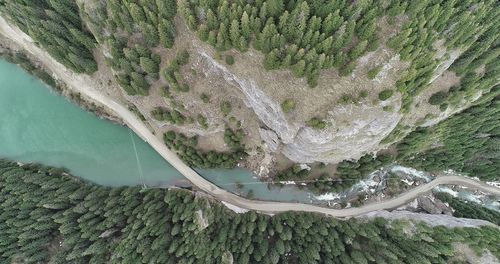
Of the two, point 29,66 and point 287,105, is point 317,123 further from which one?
point 29,66

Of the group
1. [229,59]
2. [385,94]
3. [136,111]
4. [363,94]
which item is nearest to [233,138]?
[229,59]

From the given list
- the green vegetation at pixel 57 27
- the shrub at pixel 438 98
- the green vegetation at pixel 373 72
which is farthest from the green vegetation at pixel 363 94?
the green vegetation at pixel 57 27

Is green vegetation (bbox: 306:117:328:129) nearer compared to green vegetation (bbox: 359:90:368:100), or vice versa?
green vegetation (bbox: 359:90:368:100)

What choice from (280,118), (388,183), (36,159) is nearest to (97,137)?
(36,159)

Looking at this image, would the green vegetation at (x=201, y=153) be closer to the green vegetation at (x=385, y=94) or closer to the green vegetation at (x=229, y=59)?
the green vegetation at (x=229, y=59)

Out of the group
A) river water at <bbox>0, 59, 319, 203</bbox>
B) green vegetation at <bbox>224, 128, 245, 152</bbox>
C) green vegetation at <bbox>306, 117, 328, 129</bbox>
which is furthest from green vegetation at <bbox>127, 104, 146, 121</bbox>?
green vegetation at <bbox>306, 117, 328, 129</bbox>

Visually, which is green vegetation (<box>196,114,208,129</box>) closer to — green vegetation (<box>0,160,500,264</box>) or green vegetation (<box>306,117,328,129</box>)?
green vegetation (<box>0,160,500,264</box>)
